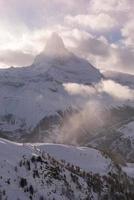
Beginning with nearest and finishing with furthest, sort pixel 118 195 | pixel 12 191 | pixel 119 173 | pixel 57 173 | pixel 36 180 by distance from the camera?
pixel 12 191 < pixel 36 180 < pixel 57 173 < pixel 118 195 < pixel 119 173

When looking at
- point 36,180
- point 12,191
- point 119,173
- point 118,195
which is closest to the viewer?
point 12,191

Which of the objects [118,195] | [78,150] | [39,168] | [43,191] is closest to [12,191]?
[43,191]

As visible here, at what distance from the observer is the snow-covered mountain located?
2120 inches

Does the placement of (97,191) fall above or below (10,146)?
below

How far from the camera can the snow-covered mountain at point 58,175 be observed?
5384 centimetres

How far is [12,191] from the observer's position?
2056 inches

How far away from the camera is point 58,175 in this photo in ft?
198

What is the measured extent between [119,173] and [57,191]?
67.2 ft

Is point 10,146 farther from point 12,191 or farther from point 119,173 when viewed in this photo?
point 119,173

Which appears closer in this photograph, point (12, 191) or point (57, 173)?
point (12, 191)

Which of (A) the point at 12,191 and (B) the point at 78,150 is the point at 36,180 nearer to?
(A) the point at 12,191

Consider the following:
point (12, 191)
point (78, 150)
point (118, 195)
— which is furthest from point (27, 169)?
point (78, 150)

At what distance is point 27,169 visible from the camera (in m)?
57.7

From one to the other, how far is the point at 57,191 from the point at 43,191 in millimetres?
2524
